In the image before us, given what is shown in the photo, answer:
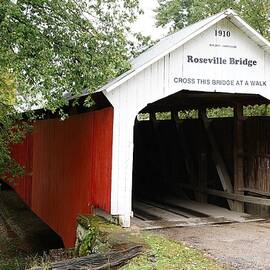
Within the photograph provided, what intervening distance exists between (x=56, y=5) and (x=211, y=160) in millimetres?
5564

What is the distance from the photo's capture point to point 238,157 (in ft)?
36.2

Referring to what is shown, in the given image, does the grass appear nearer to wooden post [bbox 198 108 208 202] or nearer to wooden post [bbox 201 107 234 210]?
wooden post [bbox 201 107 234 210]

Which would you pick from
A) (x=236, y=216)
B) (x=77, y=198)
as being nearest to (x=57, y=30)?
(x=77, y=198)

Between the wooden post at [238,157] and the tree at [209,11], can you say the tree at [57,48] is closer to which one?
the wooden post at [238,157]

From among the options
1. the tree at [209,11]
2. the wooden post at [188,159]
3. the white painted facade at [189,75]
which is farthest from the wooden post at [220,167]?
the tree at [209,11]

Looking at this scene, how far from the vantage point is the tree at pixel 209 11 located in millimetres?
19000

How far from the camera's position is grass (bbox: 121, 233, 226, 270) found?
6.28 meters

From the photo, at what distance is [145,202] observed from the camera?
12469mm

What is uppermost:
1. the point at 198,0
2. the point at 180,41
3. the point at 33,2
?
the point at 198,0

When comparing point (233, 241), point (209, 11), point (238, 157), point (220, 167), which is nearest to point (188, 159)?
point (220, 167)

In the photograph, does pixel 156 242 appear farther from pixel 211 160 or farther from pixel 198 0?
pixel 198 0

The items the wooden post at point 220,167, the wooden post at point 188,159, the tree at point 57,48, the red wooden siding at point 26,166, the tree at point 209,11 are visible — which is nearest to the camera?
the tree at point 57,48

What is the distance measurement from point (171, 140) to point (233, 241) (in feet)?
22.1

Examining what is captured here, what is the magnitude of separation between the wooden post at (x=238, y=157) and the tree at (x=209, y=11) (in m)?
9.01
